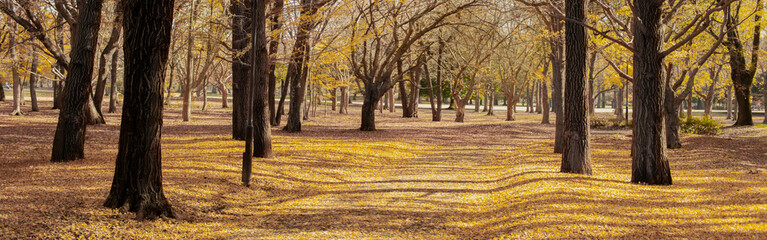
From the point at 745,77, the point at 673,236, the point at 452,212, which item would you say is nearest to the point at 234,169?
the point at 452,212

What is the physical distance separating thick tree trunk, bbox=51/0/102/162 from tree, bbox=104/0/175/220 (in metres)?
4.95

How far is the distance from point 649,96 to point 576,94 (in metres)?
1.71

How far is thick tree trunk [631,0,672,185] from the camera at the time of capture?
33.8ft

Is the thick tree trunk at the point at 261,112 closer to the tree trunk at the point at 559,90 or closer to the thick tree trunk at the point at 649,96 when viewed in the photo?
the thick tree trunk at the point at 649,96

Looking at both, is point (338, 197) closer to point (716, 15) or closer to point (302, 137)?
point (302, 137)

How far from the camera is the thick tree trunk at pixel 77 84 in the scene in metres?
11.4

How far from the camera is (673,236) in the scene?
6324 mm

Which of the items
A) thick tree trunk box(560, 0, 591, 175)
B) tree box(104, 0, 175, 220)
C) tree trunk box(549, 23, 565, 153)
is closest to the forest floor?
tree box(104, 0, 175, 220)

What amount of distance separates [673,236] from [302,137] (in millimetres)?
15143

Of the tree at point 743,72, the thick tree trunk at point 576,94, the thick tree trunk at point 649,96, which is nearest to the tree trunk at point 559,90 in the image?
the thick tree trunk at point 576,94

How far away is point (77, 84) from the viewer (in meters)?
11.4

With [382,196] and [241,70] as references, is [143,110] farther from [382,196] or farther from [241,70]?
[241,70]

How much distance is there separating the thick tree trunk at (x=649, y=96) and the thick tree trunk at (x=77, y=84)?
10.3 meters

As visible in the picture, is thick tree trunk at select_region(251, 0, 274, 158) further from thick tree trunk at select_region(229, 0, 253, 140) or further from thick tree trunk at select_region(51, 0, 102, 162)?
thick tree trunk at select_region(51, 0, 102, 162)
